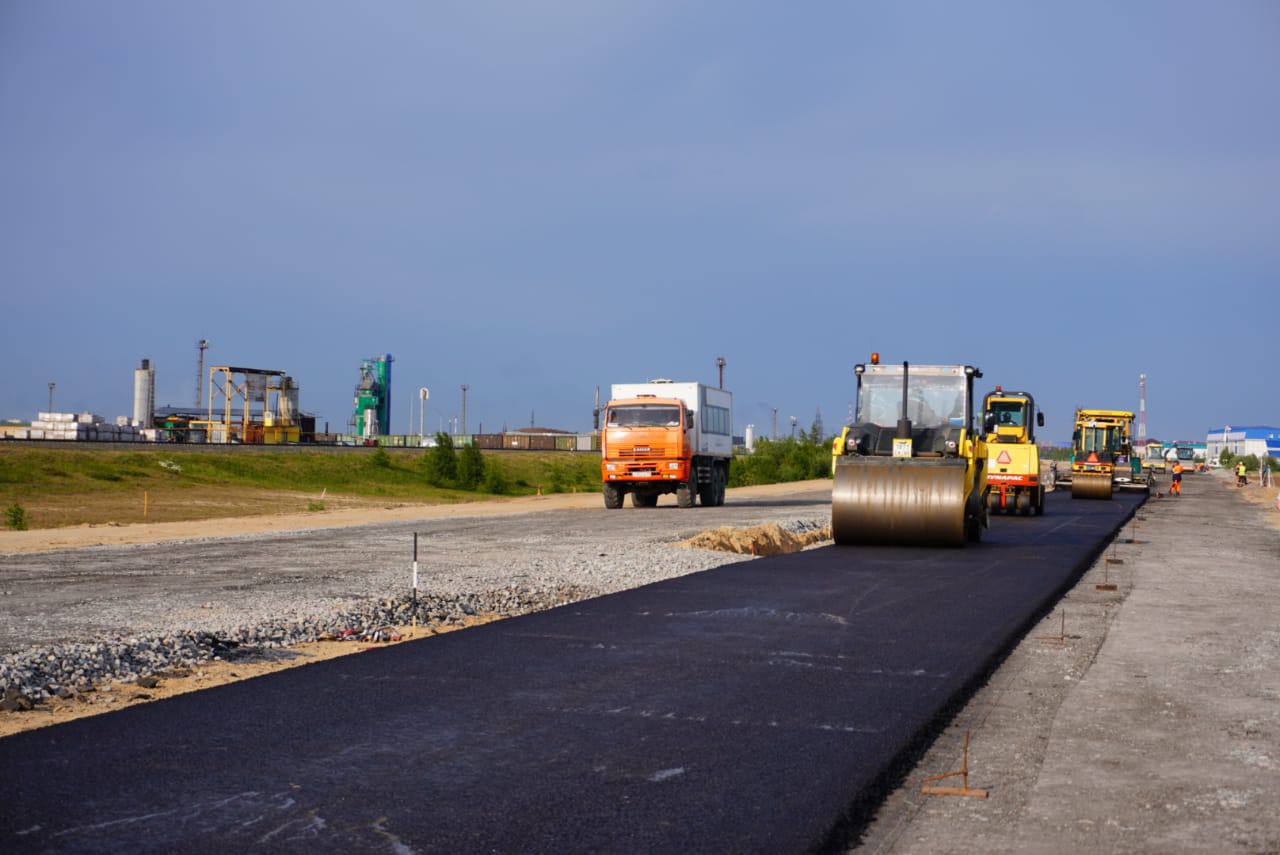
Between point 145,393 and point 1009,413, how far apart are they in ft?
264

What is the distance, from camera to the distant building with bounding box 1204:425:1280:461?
163m

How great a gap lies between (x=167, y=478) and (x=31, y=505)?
32.6 ft

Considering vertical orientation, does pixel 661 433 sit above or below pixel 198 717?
above

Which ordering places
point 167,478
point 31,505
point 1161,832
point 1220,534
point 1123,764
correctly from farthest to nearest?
point 167,478 < point 31,505 < point 1220,534 < point 1123,764 < point 1161,832

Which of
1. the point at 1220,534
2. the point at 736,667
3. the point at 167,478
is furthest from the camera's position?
the point at 167,478

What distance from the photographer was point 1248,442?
172 metres

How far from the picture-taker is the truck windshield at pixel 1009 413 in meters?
29.1

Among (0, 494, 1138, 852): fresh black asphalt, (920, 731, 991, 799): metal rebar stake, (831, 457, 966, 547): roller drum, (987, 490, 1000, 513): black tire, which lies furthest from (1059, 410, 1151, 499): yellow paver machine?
(920, 731, 991, 799): metal rebar stake

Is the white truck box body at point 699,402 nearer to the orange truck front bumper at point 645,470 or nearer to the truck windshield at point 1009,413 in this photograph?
the orange truck front bumper at point 645,470

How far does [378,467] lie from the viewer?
5844 cm

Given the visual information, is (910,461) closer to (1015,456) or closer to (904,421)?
(904,421)

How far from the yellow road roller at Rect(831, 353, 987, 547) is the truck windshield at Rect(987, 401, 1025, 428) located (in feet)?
32.4

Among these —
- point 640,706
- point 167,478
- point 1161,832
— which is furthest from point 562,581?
point 167,478

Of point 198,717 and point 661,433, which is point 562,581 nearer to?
point 198,717
